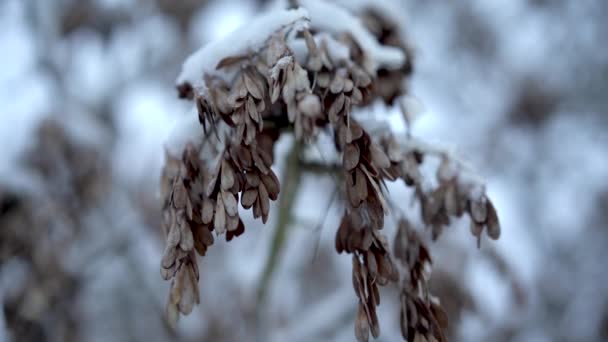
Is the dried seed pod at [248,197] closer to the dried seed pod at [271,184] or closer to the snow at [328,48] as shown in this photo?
the dried seed pod at [271,184]

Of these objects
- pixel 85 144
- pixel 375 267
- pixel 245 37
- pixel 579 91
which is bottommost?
pixel 375 267

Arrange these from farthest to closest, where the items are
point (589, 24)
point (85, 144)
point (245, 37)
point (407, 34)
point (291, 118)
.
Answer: point (589, 24) < point (85, 144) < point (407, 34) < point (245, 37) < point (291, 118)

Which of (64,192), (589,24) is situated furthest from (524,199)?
(64,192)

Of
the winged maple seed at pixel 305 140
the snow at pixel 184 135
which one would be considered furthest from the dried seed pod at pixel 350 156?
the snow at pixel 184 135

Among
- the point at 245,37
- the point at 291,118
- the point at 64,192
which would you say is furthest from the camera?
the point at 64,192

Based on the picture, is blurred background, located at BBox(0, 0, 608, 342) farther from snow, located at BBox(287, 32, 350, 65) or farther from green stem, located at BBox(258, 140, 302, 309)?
snow, located at BBox(287, 32, 350, 65)

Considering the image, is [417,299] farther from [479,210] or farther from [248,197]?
[248,197]

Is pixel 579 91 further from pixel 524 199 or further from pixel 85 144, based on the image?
pixel 85 144
